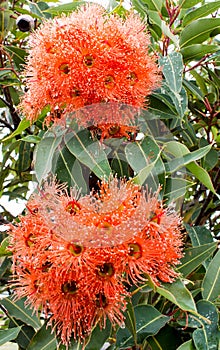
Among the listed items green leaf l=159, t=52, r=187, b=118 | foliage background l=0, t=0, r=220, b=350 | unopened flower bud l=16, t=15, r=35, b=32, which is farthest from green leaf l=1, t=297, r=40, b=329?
unopened flower bud l=16, t=15, r=35, b=32

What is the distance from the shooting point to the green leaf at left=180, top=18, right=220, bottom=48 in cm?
100

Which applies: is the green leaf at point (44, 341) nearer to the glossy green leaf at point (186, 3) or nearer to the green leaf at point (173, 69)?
the green leaf at point (173, 69)

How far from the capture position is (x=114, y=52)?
2.63 feet

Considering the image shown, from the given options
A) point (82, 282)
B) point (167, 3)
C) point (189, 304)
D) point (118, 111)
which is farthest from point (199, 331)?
point (167, 3)

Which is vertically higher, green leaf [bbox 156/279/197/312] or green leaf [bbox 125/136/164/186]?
green leaf [bbox 125/136/164/186]

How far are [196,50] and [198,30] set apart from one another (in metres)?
0.04

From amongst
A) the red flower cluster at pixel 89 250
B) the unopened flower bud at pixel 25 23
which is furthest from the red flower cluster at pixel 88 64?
the unopened flower bud at pixel 25 23

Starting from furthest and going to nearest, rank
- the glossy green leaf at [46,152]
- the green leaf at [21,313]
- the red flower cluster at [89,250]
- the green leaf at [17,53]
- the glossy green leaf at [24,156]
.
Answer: the glossy green leaf at [24,156] < the green leaf at [17,53] < the green leaf at [21,313] < the glossy green leaf at [46,152] < the red flower cluster at [89,250]

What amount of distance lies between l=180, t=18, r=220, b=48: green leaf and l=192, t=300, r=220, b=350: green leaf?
0.49 m

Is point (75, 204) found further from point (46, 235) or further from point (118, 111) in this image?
point (118, 111)

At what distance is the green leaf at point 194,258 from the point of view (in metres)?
Result: 0.89

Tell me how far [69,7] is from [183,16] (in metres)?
0.26

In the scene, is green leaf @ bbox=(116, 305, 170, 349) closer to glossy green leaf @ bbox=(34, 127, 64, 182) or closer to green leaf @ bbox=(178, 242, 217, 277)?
green leaf @ bbox=(178, 242, 217, 277)

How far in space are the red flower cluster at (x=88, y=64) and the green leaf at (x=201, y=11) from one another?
0.22 metres
